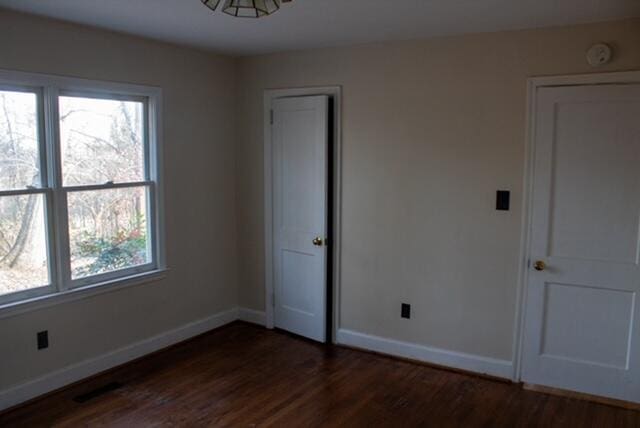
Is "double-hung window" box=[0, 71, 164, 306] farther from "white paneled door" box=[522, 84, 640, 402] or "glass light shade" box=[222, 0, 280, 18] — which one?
"white paneled door" box=[522, 84, 640, 402]

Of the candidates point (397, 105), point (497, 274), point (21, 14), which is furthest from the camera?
point (397, 105)

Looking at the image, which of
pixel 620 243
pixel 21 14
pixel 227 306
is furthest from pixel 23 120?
pixel 620 243

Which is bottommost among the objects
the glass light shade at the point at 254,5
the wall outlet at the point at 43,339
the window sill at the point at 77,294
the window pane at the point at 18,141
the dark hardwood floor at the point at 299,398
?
the dark hardwood floor at the point at 299,398

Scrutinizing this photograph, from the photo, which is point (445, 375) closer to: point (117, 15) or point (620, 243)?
→ point (620, 243)

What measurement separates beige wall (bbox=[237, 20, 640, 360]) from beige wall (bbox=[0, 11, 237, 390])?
2.21 feet

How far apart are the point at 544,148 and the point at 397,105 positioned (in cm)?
107

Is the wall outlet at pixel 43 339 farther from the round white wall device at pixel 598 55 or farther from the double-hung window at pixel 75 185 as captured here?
the round white wall device at pixel 598 55

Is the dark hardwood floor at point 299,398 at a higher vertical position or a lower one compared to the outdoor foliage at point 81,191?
lower

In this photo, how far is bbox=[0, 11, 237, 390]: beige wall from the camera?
3.24 metres

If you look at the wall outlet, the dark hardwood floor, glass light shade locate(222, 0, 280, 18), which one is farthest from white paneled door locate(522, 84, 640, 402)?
the wall outlet

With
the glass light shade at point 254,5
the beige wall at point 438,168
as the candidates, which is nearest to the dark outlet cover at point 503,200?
the beige wall at point 438,168

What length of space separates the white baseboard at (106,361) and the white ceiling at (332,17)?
2.26m

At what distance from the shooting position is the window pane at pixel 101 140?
3.48 meters

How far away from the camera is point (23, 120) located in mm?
3225
